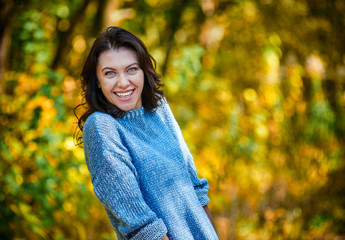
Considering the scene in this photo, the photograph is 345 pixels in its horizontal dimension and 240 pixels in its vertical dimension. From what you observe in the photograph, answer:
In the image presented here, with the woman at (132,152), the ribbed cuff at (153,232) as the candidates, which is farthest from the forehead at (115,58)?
the ribbed cuff at (153,232)

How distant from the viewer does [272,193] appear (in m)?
4.53

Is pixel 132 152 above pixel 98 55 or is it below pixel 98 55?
below

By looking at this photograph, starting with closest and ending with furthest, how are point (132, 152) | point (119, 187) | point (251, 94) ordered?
1. point (119, 187)
2. point (132, 152)
3. point (251, 94)

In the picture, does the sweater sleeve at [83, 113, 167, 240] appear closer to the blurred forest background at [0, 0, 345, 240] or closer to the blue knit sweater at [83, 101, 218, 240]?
the blue knit sweater at [83, 101, 218, 240]

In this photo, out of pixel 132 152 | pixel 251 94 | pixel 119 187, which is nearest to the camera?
pixel 119 187

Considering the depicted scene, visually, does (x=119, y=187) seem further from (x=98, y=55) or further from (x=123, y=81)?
(x=98, y=55)

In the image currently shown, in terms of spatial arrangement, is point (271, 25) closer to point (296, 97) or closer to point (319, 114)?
point (296, 97)

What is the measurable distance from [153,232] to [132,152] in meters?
0.29

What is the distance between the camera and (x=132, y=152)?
51.3 inches

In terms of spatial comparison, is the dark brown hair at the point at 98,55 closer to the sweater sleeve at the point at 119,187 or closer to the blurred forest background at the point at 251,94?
the sweater sleeve at the point at 119,187

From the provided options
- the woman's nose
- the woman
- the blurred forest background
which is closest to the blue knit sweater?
the woman

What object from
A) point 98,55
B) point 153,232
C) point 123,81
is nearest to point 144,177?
point 153,232

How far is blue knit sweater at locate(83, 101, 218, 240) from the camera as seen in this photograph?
3.89ft

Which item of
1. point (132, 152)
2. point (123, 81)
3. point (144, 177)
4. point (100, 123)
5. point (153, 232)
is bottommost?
point (153, 232)
